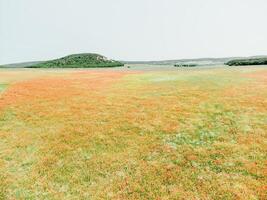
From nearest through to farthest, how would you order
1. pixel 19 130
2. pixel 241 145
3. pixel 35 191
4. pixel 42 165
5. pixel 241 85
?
pixel 35 191, pixel 42 165, pixel 241 145, pixel 19 130, pixel 241 85

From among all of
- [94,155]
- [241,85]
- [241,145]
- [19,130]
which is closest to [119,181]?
[94,155]

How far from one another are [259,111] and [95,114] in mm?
12691

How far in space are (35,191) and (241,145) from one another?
11.6 meters

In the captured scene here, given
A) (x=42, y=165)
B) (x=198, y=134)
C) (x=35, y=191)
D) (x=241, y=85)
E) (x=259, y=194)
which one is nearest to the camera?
(x=259, y=194)

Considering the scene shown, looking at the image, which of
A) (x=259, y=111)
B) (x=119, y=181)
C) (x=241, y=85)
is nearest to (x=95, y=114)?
(x=119, y=181)

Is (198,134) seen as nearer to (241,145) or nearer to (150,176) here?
(241,145)

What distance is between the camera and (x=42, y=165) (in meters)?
17.8

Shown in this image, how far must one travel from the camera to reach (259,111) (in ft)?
82.8

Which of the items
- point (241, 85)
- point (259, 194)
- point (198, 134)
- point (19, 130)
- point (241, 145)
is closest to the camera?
point (259, 194)

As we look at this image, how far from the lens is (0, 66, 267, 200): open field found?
50.0ft

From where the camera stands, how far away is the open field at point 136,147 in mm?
15227

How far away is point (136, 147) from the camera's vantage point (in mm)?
19438

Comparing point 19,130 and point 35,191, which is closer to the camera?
point 35,191

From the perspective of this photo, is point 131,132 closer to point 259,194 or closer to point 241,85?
point 259,194
